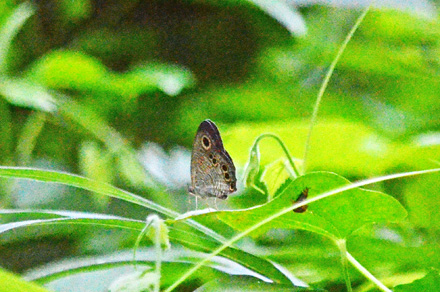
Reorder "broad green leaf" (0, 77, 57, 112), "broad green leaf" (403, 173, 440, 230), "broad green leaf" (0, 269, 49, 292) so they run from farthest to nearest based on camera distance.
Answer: "broad green leaf" (0, 77, 57, 112) < "broad green leaf" (403, 173, 440, 230) < "broad green leaf" (0, 269, 49, 292)

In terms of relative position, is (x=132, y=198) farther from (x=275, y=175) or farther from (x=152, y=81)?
(x=152, y=81)

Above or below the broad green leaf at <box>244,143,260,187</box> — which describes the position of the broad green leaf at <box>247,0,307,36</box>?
above

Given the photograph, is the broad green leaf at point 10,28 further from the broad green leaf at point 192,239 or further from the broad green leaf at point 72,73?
the broad green leaf at point 192,239

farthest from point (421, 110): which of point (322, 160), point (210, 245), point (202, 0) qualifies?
point (210, 245)


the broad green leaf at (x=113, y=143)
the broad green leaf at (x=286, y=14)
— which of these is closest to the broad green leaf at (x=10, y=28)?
the broad green leaf at (x=113, y=143)

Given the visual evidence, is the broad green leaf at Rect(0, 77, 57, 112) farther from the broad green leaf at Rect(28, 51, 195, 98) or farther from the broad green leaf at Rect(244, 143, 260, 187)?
the broad green leaf at Rect(244, 143, 260, 187)

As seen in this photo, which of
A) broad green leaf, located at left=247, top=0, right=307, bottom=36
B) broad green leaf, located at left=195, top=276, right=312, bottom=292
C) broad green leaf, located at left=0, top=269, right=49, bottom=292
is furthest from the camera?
broad green leaf, located at left=247, top=0, right=307, bottom=36

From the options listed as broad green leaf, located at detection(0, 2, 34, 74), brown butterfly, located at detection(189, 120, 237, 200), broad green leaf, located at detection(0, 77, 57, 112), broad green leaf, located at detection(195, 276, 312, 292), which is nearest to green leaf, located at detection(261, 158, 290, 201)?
brown butterfly, located at detection(189, 120, 237, 200)

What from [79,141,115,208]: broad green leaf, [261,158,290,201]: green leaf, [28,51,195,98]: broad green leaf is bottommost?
[261,158,290,201]: green leaf
